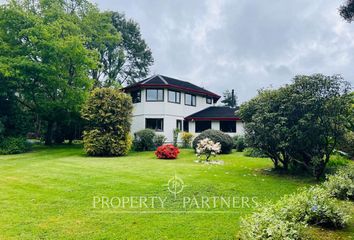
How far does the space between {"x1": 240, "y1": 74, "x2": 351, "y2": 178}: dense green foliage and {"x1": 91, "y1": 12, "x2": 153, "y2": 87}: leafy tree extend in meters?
25.3

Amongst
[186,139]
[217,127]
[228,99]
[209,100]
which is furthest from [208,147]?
[228,99]

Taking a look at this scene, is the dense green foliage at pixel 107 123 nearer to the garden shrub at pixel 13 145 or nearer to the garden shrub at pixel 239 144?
the garden shrub at pixel 13 145

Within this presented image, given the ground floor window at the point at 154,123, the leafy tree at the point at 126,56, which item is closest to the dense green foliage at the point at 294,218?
the ground floor window at the point at 154,123

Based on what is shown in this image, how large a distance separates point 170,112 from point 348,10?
2011 centimetres

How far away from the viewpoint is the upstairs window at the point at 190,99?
26.7 m

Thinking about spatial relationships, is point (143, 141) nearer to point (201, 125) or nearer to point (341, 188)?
point (201, 125)

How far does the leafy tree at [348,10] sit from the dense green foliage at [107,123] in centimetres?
1464

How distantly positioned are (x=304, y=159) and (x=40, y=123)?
85.2 ft

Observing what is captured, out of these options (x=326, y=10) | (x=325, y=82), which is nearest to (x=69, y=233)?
(x=326, y=10)

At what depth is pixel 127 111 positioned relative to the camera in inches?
742

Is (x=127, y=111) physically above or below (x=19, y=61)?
below

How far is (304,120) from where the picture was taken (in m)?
9.90

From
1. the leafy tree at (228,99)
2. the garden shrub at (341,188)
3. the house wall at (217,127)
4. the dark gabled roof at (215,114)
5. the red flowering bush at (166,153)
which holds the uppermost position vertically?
the leafy tree at (228,99)

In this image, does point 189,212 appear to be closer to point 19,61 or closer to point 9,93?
point 19,61
